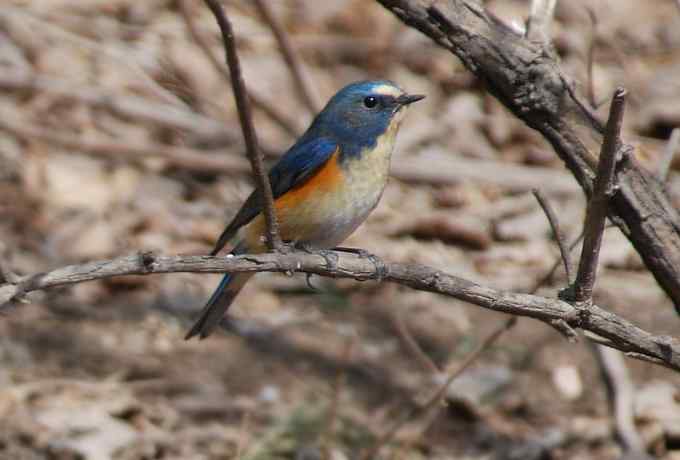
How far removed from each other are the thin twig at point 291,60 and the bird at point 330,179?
221cm

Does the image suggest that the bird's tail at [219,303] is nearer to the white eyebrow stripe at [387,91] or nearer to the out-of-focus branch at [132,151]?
the white eyebrow stripe at [387,91]

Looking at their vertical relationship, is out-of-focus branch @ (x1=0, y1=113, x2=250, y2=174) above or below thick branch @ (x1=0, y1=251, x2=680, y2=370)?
above

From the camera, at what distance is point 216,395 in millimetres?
5863

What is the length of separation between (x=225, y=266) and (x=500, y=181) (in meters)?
5.05

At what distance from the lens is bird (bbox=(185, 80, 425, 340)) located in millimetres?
4523

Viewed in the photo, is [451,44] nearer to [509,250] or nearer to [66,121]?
[509,250]

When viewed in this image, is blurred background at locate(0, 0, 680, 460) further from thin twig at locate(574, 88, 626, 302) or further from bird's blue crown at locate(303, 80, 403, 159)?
thin twig at locate(574, 88, 626, 302)

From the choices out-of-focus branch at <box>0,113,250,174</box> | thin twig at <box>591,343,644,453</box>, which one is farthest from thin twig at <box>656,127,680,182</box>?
out-of-focus branch at <box>0,113,250,174</box>

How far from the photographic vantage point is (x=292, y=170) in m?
4.65

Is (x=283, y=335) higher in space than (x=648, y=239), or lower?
lower

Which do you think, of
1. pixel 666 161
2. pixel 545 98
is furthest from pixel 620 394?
pixel 545 98

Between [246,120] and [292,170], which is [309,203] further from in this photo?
[246,120]

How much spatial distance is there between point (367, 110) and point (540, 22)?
3.24 ft

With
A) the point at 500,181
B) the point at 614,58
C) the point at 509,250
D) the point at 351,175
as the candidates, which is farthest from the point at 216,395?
the point at 614,58
